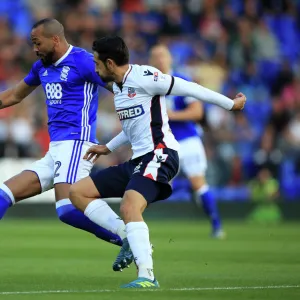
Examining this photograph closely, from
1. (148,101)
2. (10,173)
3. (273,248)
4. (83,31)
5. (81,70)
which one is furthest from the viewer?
(83,31)

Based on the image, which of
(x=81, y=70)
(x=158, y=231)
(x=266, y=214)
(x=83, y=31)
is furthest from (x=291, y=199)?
(x=81, y=70)

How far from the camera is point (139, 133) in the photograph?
7.95 metres

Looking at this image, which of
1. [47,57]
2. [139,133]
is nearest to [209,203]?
[47,57]

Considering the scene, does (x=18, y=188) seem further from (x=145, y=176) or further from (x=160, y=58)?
(x=160, y=58)

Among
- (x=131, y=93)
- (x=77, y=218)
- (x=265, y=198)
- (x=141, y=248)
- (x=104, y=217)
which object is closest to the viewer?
(x=141, y=248)

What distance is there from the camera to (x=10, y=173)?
61.4 feet

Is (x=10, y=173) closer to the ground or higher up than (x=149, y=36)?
closer to the ground

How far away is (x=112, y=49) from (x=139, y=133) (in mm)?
705

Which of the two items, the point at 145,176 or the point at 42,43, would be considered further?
the point at 42,43

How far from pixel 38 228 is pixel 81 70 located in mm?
7359

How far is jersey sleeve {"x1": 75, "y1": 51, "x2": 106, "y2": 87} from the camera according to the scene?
9.23 metres

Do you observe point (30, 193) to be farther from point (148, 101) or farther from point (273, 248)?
point (273, 248)

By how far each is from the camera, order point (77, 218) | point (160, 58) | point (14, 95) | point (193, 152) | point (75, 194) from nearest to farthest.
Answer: point (75, 194) < point (77, 218) < point (14, 95) < point (160, 58) < point (193, 152)

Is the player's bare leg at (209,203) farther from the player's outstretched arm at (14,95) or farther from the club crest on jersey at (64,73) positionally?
the club crest on jersey at (64,73)
